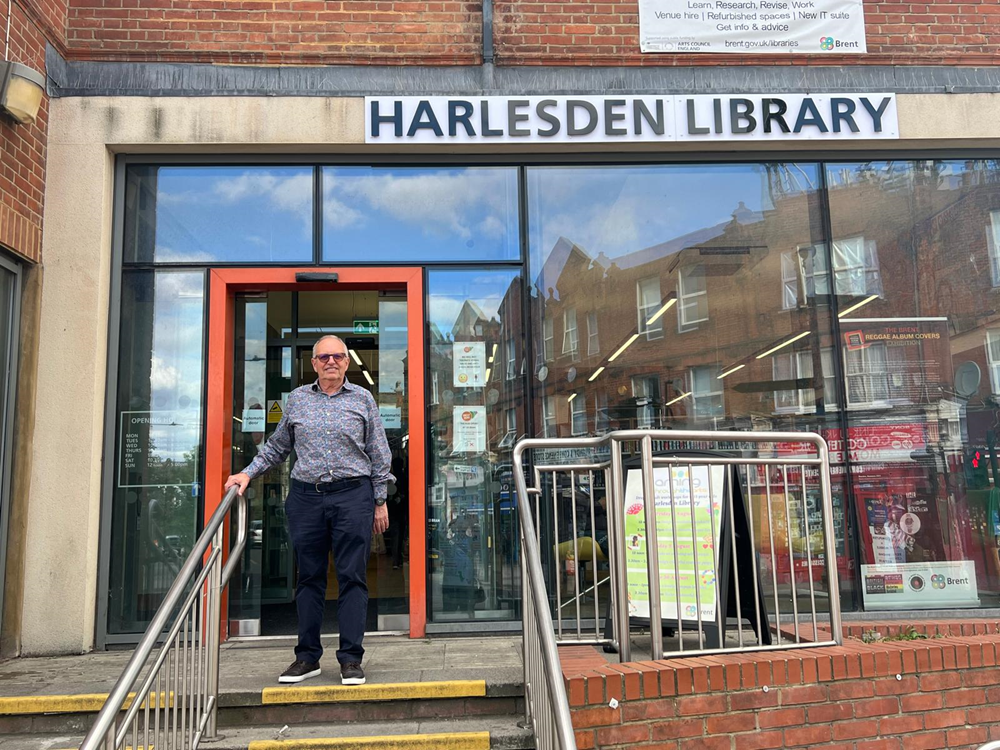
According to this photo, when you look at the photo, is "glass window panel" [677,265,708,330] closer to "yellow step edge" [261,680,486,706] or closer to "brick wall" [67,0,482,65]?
"brick wall" [67,0,482,65]

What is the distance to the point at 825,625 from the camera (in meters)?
4.43

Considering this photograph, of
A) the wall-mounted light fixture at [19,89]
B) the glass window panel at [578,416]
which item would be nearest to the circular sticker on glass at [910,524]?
the glass window panel at [578,416]

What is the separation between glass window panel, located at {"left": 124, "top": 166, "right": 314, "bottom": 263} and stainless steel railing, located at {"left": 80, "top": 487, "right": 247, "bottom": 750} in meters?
2.45

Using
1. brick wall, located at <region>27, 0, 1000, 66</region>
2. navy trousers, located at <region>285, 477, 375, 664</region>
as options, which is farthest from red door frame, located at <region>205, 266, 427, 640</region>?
brick wall, located at <region>27, 0, 1000, 66</region>

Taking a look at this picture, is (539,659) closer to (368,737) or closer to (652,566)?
(652,566)

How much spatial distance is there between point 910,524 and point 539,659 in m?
3.97

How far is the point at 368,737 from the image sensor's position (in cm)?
378

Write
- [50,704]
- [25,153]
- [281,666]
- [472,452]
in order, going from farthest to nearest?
1. [472,452]
2. [25,153]
3. [281,666]
4. [50,704]

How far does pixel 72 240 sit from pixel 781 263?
5260 millimetres

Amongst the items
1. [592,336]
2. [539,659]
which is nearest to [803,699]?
[539,659]

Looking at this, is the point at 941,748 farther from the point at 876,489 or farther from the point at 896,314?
the point at 896,314

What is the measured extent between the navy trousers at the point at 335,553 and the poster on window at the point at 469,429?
1.74m

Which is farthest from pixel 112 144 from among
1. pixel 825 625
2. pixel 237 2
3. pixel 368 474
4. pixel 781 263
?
pixel 825 625

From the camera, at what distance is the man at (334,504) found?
4.23 m
